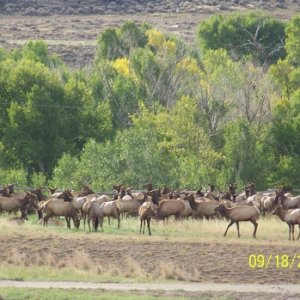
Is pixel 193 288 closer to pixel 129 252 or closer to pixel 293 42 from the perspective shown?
pixel 129 252

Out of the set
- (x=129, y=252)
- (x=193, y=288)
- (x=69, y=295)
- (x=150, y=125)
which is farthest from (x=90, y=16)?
(x=69, y=295)

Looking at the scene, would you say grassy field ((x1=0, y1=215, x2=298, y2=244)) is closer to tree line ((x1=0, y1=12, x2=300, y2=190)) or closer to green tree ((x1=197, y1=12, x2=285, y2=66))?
tree line ((x1=0, y1=12, x2=300, y2=190))

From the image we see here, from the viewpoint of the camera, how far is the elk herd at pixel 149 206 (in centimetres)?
4500

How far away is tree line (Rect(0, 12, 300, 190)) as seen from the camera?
71500mm

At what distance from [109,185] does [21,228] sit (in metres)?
24.5

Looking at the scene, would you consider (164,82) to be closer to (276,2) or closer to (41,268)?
(41,268)

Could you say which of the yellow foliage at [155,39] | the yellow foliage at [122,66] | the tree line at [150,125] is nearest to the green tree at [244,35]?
the yellow foliage at [155,39]

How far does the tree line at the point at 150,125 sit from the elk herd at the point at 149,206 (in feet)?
49.7

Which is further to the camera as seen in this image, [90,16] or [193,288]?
[90,16]

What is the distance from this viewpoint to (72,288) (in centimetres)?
3278

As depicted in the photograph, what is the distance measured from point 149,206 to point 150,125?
37170mm

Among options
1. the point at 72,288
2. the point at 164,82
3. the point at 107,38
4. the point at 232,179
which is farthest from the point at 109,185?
the point at 107,38
